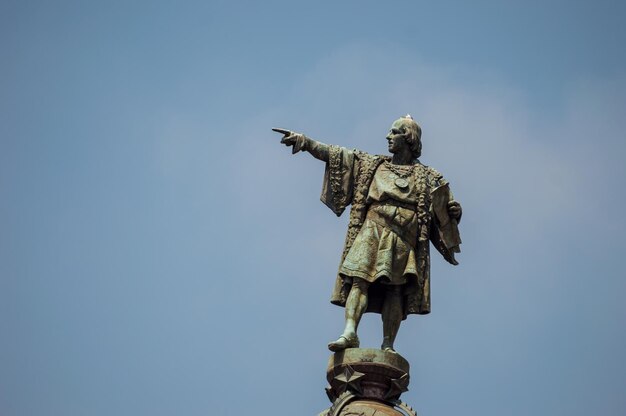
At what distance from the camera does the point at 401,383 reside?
22234 mm

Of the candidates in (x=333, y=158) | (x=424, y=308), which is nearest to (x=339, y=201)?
(x=333, y=158)

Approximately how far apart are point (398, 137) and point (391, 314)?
2923 millimetres

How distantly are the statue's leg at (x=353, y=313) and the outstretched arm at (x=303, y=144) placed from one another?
7.66 feet

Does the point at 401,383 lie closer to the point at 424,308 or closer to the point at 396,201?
the point at 424,308

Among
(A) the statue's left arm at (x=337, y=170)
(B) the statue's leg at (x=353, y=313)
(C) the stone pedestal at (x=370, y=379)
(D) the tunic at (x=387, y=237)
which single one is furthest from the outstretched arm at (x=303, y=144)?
(C) the stone pedestal at (x=370, y=379)

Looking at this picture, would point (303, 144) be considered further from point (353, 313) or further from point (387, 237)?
point (353, 313)

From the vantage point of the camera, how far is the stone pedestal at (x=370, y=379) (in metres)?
22.1

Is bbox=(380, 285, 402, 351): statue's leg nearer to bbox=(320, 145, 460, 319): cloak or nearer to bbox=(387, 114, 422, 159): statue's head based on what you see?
bbox=(320, 145, 460, 319): cloak

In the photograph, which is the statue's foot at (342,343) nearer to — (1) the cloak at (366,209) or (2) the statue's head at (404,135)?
(1) the cloak at (366,209)

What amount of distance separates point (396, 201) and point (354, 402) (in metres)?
3.39

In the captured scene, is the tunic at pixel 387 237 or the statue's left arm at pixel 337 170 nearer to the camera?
the tunic at pixel 387 237

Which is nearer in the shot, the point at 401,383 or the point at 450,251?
the point at 401,383

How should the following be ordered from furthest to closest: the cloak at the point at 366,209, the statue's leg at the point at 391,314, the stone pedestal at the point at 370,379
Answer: the cloak at the point at 366,209 < the statue's leg at the point at 391,314 < the stone pedestal at the point at 370,379

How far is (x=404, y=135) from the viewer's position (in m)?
23.8
